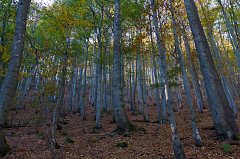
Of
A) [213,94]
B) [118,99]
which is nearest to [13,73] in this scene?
[118,99]

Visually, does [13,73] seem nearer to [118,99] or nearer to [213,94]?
[118,99]

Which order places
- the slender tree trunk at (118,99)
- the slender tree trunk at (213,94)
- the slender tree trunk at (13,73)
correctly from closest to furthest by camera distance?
the slender tree trunk at (13,73)
the slender tree trunk at (213,94)
the slender tree trunk at (118,99)

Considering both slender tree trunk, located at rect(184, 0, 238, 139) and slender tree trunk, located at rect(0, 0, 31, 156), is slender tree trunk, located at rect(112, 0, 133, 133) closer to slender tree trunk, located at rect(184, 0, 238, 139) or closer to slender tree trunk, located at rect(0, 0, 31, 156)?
slender tree trunk, located at rect(184, 0, 238, 139)

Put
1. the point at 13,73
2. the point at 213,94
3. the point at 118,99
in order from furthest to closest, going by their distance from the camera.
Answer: the point at 118,99
the point at 213,94
the point at 13,73

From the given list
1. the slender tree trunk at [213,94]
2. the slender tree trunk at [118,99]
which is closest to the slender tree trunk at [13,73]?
the slender tree trunk at [118,99]

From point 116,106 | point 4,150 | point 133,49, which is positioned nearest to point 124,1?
point 133,49

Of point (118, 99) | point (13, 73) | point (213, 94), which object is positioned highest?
point (13, 73)

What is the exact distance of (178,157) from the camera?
5.55 metres

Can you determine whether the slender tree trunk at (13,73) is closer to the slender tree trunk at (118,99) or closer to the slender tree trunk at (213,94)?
the slender tree trunk at (118,99)

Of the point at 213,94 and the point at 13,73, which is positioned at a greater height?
the point at 13,73

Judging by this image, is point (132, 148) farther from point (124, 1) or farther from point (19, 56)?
point (124, 1)

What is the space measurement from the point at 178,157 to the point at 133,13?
1174 centimetres

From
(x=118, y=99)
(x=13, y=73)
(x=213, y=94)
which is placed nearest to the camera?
(x=13, y=73)

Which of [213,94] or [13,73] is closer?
[13,73]
